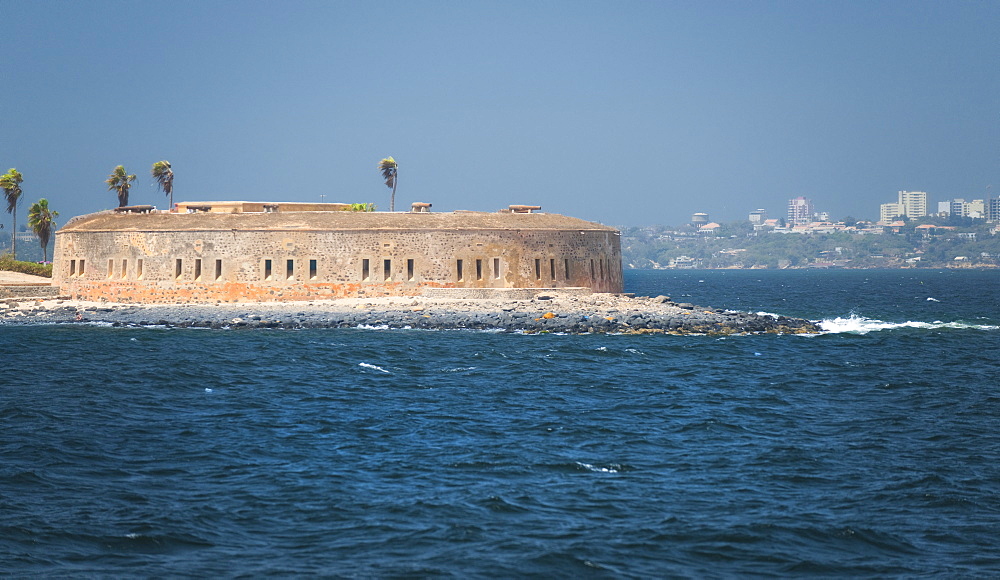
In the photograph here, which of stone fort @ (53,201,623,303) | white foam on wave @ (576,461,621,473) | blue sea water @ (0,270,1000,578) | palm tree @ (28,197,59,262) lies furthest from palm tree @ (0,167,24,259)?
white foam on wave @ (576,461,621,473)

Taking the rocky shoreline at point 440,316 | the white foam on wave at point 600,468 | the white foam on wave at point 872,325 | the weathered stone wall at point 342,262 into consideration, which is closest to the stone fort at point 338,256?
the weathered stone wall at point 342,262

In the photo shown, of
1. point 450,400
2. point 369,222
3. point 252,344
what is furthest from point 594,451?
point 369,222

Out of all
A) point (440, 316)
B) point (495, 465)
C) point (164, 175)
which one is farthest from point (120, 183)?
point (495, 465)

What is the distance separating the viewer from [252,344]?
97.5 ft

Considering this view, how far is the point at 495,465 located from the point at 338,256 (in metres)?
25.3

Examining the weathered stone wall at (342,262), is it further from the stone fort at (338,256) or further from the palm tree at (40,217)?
the palm tree at (40,217)

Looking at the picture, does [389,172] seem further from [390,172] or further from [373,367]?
[373,367]

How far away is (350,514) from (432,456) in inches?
122

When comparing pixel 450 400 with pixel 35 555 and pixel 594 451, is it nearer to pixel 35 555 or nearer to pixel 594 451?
pixel 594 451

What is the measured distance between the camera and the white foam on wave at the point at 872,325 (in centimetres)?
3709

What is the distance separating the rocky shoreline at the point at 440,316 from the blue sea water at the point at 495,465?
641 centimetres

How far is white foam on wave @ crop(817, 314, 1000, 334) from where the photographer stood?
37094 mm

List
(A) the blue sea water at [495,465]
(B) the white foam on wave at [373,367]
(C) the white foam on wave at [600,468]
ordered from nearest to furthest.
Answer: (A) the blue sea water at [495,465] < (C) the white foam on wave at [600,468] < (B) the white foam on wave at [373,367]

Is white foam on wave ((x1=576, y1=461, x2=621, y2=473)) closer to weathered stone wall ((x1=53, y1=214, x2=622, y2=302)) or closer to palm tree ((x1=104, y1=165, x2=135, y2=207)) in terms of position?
weathered stone wall ((x1=53, y1=214, x2=622, y2=302))
